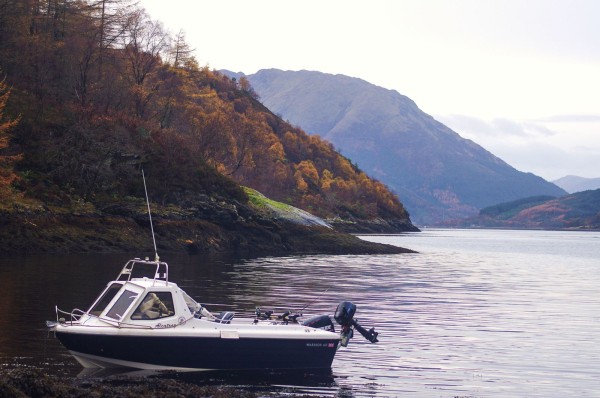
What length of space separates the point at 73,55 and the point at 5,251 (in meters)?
33.1

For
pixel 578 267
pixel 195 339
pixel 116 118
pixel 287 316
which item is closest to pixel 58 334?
pixel 195 339

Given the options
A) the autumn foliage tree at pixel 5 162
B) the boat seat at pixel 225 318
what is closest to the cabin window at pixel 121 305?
the boat seat at pixel 225 318

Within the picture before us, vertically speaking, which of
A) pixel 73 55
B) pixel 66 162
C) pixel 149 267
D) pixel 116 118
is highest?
pixel 73 55

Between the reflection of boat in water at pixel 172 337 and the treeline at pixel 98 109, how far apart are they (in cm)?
4677

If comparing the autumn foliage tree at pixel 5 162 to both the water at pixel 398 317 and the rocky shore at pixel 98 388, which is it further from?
the rocky shore at pixel 98 388

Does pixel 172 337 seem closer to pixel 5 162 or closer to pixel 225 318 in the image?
pixel 225 318

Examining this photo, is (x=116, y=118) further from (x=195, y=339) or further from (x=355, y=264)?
(x=195, y=339)

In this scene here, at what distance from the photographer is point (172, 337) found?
23.5 meters

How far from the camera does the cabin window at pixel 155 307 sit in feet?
77.5

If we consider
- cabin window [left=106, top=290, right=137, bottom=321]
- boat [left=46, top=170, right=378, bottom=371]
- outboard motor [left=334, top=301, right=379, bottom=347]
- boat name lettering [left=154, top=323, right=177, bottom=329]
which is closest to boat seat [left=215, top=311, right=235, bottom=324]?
boat [left=46, top=170, right=378, bottom=371]

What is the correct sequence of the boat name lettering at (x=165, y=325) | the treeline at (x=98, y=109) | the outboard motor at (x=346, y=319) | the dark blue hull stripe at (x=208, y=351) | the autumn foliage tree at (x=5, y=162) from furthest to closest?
the treeline at (x=98, y=109) < the autumn foliage tree at (x=5, y=162) < the outboard motor at (x=346, y=319) < the boat name lettering at (x=165, y=325) < the dark blue hull stripe at (x=208, y=351)

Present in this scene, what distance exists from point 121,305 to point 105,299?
3.21 ft

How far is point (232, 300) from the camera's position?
41.6m

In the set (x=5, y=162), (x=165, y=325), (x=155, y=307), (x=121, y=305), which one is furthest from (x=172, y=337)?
(x=5, y=162)
